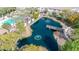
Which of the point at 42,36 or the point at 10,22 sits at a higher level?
the point at 10,22

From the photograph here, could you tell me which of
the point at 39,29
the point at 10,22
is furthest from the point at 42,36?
the point at 10,22

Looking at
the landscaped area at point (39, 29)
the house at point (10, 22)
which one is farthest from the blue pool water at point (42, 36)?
the house at point (10, 22)

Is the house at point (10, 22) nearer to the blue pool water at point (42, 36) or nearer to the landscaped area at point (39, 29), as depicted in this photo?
the landscaped area at point (39, 29)

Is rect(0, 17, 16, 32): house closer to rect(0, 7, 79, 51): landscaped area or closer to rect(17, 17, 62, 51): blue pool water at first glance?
rect(0, 7, 79, 51): landscaped area

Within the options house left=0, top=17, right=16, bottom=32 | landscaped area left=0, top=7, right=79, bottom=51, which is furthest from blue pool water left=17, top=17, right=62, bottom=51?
house left=0, top=17, right=16, bottom=32

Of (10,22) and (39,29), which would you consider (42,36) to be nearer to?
(39,29)

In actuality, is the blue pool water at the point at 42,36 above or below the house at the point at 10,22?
below
